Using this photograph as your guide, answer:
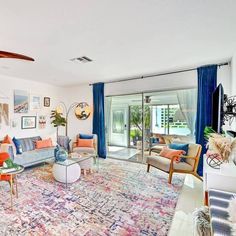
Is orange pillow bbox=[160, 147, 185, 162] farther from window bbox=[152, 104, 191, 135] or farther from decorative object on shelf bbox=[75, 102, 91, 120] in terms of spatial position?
decorative object on shelf bbox=[75, 102, 91, 120]

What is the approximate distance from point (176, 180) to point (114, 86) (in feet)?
10.3

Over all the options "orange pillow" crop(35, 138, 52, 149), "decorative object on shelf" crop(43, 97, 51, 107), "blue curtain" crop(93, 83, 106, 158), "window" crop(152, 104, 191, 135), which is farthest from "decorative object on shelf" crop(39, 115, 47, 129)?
"window" crop(152, 104, 191, 135)

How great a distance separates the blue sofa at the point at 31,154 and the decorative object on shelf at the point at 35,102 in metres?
1.01

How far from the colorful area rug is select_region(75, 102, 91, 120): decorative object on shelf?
2.38 meters

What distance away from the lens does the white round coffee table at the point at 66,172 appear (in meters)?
3.16

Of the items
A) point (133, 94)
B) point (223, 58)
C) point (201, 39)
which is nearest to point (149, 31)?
point (201, 39)

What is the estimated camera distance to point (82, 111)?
5723mm

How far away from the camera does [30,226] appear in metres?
1.99

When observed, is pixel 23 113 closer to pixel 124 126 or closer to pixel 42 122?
pixel 42 122

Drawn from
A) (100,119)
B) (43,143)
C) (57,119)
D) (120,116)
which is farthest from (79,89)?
(43,143)

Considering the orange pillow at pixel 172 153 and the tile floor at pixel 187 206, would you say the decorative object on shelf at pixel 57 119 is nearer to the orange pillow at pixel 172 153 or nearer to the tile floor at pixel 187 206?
the orange pillow at pixel 172 153

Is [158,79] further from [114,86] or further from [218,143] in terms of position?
[218,143]

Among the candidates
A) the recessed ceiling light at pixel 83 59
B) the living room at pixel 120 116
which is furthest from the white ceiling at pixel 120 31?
the recessed ceiling light at pixel 83 59

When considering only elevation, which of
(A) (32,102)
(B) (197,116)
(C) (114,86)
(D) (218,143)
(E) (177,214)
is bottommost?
(E) (177,214)
